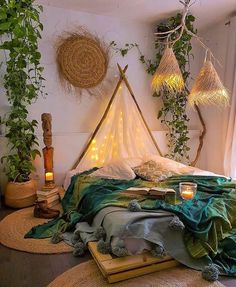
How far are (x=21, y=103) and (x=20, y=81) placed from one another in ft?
1.04

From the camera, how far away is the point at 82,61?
3.34 meters

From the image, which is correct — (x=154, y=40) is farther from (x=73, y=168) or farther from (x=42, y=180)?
(x=42, y=180)

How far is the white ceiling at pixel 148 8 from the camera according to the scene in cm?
301

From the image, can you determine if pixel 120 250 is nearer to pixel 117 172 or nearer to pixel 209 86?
pixel 117 172

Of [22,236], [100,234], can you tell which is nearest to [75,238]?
[100,234]

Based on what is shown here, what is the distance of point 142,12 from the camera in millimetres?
3314

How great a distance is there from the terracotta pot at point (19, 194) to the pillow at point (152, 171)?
4.12ft

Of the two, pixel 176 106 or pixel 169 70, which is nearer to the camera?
pixel 169 70

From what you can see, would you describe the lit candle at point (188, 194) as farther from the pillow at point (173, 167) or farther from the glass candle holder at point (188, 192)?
the pillow at point (173, 167)

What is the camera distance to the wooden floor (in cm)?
162

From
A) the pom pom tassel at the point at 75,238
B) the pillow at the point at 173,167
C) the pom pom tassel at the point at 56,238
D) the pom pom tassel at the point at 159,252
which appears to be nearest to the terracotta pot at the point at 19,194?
the pom pom tassel at the point at 56,238

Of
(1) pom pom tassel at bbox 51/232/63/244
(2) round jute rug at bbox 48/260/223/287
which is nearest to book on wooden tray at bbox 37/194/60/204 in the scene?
(1) pom pom tassel at bbox 51/232/63/244

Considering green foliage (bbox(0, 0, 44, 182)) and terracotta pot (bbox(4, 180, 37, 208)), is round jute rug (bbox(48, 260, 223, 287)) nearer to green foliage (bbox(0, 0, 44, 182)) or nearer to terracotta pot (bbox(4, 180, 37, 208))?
terracotta pot (bbox(4, 180, 37, 208))

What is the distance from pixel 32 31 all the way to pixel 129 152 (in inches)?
73.0
